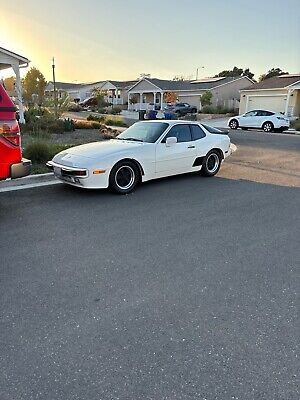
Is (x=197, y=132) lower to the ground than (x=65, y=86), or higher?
lower

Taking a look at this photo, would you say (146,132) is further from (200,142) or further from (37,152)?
(37,152)

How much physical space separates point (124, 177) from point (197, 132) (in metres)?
Answer: 2.41

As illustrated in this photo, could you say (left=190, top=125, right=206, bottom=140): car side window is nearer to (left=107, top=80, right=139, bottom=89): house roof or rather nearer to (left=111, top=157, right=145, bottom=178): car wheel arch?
(left=111, top=157, right=145, bottom=178): car wheel arch

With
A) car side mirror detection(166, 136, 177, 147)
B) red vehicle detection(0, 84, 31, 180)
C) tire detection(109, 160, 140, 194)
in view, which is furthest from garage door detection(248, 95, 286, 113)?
red vehicle detection(0, 84, 31, 180)

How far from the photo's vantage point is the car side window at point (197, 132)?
25.2 ft

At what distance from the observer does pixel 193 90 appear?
43562 mm

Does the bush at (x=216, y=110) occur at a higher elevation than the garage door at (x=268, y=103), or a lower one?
lower

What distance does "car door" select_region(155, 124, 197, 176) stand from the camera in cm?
691

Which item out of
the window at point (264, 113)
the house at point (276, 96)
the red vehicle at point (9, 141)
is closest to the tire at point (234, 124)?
the window at point (264, 113)

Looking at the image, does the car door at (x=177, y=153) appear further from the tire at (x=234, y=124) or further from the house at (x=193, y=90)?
the house at (x=193, y=90)

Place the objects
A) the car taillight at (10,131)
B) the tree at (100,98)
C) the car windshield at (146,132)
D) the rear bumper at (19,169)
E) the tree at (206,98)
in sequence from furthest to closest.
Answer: the tree at (100,98) < the tree at (206,98) < the car windshield at (146,132) < the rear bumper at (19,169) < the car taillight at (10,131)

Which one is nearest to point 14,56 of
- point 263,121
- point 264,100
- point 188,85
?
point 263,121

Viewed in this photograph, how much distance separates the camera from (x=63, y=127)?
634 inches

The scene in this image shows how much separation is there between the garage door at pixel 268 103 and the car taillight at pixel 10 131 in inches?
1217
